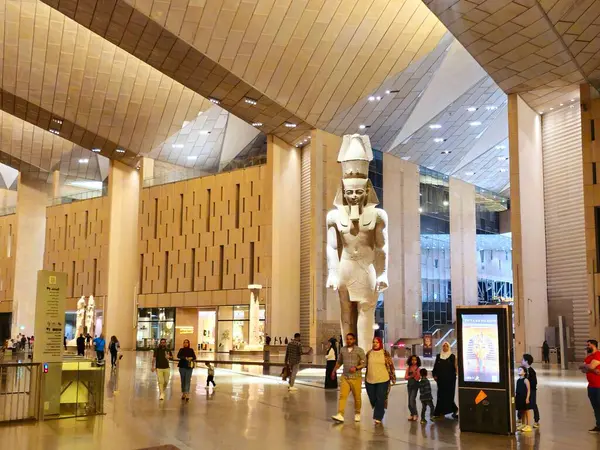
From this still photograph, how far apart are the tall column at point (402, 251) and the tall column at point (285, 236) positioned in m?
5.03

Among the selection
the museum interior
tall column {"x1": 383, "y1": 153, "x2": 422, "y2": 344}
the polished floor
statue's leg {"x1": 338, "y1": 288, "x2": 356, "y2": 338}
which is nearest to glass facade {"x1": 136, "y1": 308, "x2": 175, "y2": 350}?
the museum interior

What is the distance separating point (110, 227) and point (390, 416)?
3902 cm

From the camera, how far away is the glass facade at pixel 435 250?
41.9m

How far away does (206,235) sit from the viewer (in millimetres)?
42312

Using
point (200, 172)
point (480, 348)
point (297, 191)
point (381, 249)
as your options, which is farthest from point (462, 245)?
point (480, 348)

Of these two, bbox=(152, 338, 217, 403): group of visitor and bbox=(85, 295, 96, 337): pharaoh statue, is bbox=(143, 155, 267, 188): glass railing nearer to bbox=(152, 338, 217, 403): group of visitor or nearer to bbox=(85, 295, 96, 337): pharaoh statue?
bbox=(85, 295, 96, 337): pharaoh statue

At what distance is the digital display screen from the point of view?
9.60 metres

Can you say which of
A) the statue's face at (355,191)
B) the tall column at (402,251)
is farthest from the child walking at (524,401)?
the tall column at (402,251)

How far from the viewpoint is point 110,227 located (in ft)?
156

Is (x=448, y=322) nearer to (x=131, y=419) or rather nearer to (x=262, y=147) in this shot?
(x=262, y=147)

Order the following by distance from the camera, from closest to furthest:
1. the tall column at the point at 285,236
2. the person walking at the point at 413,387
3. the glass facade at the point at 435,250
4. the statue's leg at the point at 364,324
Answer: the person walking at the point at 413,387 → the statue's leg at the point at 364,324 → the tall column at the point at 285,236 → the glass facade at the point at 435,250

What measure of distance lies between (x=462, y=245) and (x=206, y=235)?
1650cm

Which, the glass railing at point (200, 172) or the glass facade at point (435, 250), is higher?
the glass railing at point (200, 172)

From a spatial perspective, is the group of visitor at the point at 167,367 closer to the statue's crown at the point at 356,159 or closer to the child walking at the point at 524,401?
the statue's crown at the point at 356,159
